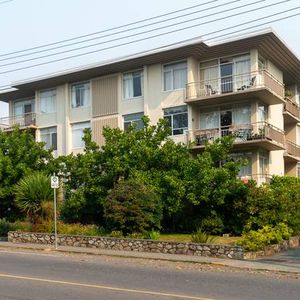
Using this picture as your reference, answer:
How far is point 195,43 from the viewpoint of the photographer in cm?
3156

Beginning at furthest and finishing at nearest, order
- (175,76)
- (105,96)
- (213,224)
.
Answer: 1. (105,96)
2. (175,76)
3. (213,224)

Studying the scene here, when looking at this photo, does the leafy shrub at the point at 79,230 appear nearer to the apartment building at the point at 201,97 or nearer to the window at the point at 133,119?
the apartment building at the point at 201,97

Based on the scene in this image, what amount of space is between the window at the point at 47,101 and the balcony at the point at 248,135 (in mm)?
12273

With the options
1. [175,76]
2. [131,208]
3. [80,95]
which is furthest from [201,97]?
[131,208]

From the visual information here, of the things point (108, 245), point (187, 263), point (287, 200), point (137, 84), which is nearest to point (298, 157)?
point (137, 84)

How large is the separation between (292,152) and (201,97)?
9583 millimetres

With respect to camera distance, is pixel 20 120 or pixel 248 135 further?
pixel 20 120

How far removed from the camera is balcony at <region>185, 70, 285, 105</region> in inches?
1230

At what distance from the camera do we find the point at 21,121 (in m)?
42.4

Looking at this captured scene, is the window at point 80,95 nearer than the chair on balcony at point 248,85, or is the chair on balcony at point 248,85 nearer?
the chair on balcony at point 248,85

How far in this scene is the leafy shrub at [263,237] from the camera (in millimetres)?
19656

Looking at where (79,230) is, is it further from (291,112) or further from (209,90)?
(291,112)

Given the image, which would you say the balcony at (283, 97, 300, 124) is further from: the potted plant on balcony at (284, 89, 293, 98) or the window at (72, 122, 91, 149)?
the window at (72, 122, 91, 149)

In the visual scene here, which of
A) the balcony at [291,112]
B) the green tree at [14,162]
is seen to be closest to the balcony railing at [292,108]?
the balcony at [291,112]
